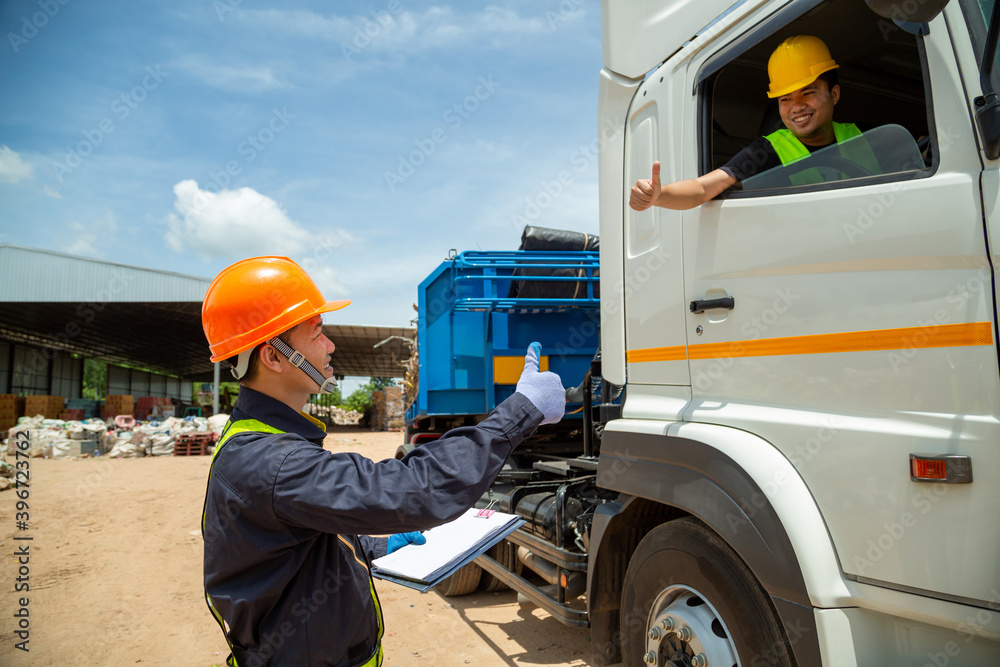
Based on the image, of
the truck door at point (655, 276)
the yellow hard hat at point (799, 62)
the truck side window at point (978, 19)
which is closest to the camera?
the truck side window at point (978, 19)

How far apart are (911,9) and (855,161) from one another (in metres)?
0.51

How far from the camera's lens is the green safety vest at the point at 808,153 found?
189cm

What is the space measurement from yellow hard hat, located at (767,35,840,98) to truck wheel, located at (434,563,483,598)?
4.31 metres

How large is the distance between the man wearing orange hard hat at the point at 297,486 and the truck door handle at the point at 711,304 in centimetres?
82

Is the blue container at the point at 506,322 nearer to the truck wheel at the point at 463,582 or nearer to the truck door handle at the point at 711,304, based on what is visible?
the truck wheel at the point at 463,582

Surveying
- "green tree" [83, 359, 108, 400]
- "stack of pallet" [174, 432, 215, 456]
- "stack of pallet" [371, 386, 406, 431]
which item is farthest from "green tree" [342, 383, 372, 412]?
"stack of pallet" [174, 432, 215, 456]

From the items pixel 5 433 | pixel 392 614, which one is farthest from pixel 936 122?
pixel 5 433

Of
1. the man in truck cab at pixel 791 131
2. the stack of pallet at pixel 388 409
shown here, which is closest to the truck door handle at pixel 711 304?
the man in truck cab at pixel 791 131

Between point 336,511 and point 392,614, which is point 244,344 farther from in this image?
point 392,614

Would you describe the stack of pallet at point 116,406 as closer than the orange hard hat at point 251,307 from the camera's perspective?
No

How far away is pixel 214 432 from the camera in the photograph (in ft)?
66.4

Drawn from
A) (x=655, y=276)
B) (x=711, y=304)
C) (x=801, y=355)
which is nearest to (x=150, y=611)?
(x=655, y=276)

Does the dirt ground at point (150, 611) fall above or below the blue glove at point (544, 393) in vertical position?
below

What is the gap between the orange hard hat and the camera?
1.70m
